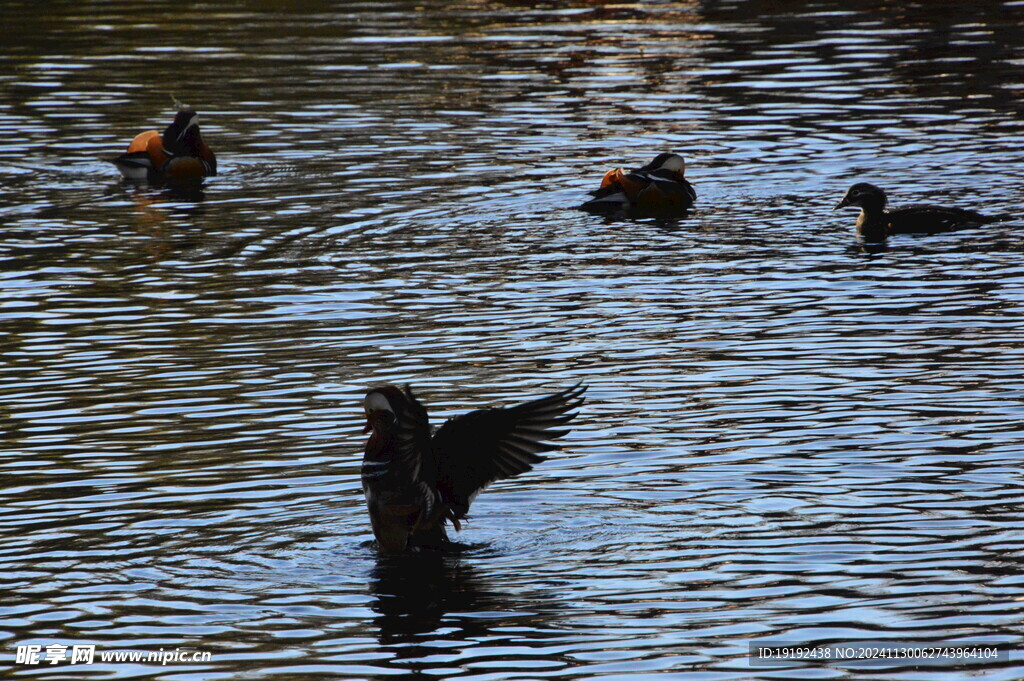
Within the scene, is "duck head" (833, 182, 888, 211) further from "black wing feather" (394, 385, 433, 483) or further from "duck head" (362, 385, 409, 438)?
"duck head" (362, 385, 409, 438)

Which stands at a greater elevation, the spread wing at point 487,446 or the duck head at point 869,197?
the spread wing at point 487,446

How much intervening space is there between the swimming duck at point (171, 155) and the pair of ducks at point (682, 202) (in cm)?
594

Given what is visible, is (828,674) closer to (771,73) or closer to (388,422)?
(388,422)

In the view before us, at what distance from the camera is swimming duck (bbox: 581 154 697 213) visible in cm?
2045

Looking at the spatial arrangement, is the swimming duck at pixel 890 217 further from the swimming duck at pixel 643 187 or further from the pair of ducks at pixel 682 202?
the swimming duck at pixel 643 187

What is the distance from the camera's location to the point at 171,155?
23516mm

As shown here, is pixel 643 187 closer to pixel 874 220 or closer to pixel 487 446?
pixel 874 220

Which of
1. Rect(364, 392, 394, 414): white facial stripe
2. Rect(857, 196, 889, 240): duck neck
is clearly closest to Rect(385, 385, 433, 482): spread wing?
Rect(364, 392, 394, 414): white facial stripe

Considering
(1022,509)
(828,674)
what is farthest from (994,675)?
(1022,509)

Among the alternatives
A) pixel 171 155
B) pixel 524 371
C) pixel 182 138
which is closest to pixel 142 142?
pixel 171 155

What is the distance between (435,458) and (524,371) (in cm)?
347

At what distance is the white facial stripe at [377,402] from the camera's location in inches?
379

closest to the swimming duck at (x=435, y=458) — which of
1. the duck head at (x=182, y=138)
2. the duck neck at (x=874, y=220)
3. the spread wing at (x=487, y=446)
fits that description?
the spread wing at (x=487, y=446)

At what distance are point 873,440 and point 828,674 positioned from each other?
12.7 feet
